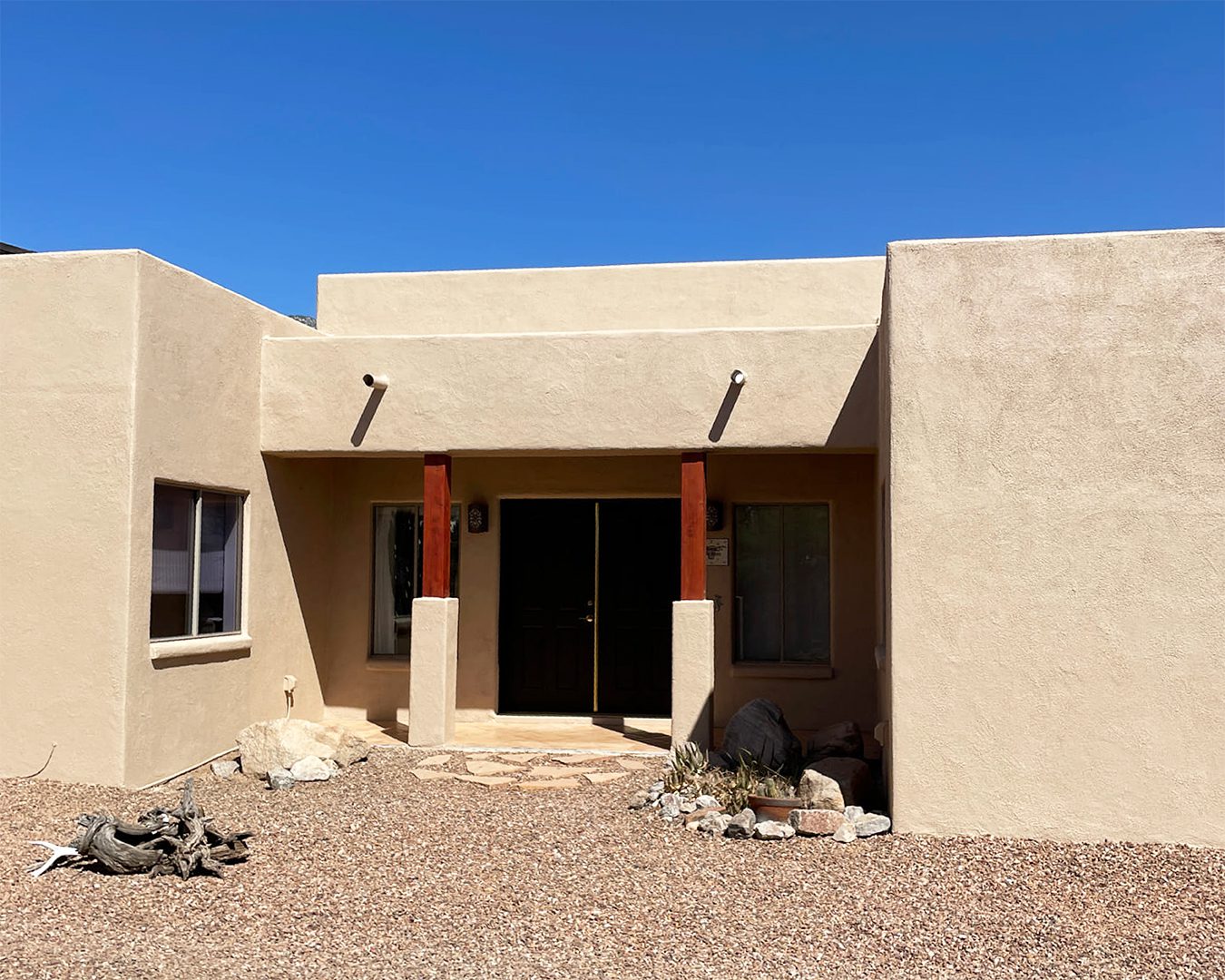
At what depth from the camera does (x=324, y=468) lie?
11750 millimetres

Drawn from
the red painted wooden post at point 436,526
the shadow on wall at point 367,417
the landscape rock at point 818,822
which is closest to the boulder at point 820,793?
the landscape rock at point 818,822

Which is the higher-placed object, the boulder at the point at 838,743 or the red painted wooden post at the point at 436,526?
the red painted wooden post at the point at 436,526

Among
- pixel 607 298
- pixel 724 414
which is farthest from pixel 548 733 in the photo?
pixel 607 298

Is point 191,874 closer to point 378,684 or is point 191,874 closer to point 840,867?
point 840,867

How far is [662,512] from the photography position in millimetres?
11805

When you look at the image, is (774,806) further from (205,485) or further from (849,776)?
(205,485)

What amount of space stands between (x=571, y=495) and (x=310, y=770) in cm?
425

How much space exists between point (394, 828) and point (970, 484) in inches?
169

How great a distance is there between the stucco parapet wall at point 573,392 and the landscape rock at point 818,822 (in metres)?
3.61

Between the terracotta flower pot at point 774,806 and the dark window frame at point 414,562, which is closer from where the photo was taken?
the terracotta flower pot at point 774,806

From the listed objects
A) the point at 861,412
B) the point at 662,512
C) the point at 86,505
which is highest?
the point at 861,412

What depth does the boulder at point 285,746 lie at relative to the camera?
8.73 m

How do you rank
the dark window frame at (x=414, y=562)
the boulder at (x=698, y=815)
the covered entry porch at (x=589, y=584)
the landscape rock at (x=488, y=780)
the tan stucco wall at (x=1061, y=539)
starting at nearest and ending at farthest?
the tan stucco wall at (x=1061, y=539) < the boulder at (x=698, y=815) < the landscape rock at (x=488, y=780) < the covered entry porch at (x=589, y=584) < the dark window frame at (x=414, y=562)

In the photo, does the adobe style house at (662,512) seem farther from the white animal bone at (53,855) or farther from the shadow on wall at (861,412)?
the white animal bone at (53,855)
